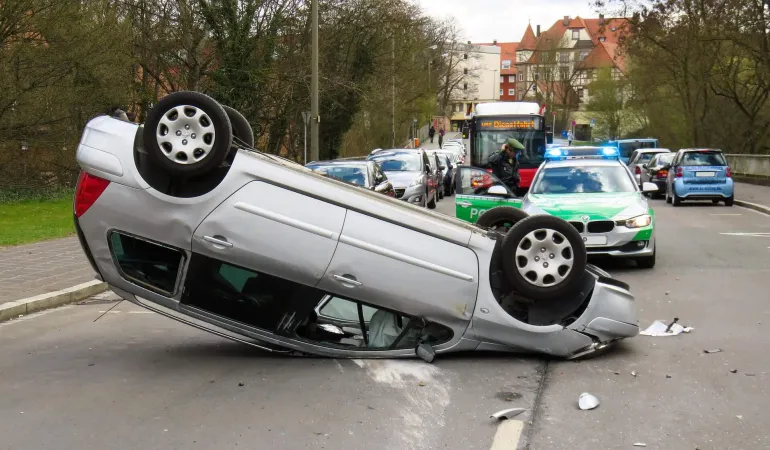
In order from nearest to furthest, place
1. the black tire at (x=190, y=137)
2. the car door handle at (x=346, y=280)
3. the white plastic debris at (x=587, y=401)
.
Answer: the white plastic debris at (x=587, y=401)
the black tire at (x=190, y=137)
the car door handle at (x=346, y=280)

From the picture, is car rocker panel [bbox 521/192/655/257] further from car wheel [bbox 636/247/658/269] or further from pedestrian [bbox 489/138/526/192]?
pedestrian [bbox 489/138/526/192]

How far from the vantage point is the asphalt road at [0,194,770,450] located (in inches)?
205

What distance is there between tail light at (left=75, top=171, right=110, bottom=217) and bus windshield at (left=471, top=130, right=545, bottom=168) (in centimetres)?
2240

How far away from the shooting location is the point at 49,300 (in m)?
10.1

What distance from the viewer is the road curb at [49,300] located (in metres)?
9.46

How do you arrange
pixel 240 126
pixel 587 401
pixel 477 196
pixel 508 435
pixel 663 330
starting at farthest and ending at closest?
pixel 477 196 → pixel 663 330 → pixel 240 126 → pixel 587 401 → pixel 508 435

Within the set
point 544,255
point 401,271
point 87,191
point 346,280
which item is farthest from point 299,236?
point 544,255

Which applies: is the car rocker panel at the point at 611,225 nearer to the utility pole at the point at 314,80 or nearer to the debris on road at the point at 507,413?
the debris on road at the point at 507,413

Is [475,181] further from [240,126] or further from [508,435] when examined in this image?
[508,435]

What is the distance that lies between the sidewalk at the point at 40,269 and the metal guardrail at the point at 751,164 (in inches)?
1202

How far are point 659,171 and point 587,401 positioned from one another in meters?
28.1

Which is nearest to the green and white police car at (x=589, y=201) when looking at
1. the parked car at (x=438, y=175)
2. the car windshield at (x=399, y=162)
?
the car windshield at (x=399, y=162)

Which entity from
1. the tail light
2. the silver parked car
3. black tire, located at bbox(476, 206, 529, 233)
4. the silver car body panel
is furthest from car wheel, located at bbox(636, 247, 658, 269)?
the tail light

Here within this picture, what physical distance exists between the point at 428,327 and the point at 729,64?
4129cm
